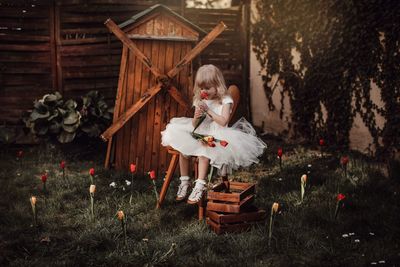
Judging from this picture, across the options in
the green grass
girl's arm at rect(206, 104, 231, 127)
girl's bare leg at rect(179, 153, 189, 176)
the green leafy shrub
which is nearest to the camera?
the green grass

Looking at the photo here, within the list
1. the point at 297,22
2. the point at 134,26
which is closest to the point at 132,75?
the point at 134,26

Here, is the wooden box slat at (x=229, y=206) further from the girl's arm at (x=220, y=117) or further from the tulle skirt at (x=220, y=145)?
the girl's arm at (x=220, y=117)

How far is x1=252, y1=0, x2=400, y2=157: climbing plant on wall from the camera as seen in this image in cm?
603

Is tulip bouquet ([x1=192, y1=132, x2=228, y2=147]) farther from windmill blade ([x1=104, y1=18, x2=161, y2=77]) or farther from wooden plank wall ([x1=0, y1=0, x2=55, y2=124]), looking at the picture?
wooden plank wall ([x1=0, y1=0, x2=55, y2=124])

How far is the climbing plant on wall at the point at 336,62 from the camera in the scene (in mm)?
6027

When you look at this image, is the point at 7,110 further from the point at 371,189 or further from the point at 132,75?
the point at 371,189

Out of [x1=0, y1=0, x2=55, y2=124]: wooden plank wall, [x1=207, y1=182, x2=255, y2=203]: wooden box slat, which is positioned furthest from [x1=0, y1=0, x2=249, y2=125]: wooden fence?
[x1=207, y1=182, x2=255, y2=203]: wooden box slat

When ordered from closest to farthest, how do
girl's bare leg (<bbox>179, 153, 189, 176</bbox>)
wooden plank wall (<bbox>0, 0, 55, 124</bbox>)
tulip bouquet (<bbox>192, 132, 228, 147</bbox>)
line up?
tulip bouquet (<bbox>192, 132, 228, 147</bbox>)
girl's bare leg (<bbox>179, 153, 189, 176</bbox>)
wooden plank wall (<bbox>0, 0, 55, 124</bbox>)

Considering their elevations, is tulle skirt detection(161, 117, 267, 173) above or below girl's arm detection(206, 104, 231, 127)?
below

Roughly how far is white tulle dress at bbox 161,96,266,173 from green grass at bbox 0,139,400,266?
0.60m

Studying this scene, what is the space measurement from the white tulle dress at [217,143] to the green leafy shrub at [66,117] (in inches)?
116

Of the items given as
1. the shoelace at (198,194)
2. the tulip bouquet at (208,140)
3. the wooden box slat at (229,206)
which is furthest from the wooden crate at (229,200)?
the tulip bouquet at (208,140)

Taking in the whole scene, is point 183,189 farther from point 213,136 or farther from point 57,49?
point 57,49

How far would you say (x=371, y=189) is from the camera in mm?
5141
